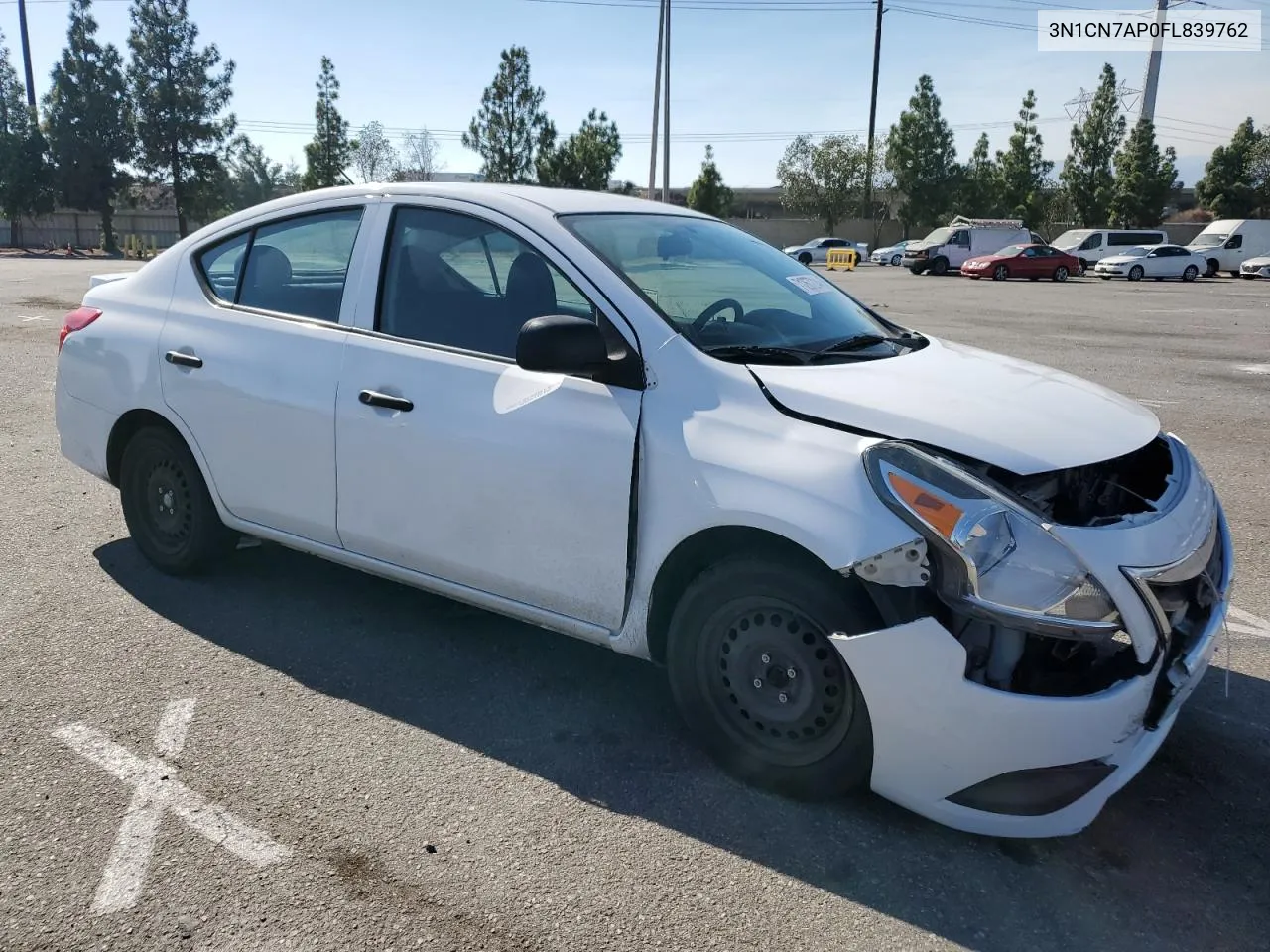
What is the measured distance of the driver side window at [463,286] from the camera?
11.5 ft

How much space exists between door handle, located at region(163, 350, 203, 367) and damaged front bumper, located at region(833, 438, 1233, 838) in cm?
292

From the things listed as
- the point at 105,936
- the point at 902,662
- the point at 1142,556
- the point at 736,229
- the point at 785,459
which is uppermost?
the point at 736,229

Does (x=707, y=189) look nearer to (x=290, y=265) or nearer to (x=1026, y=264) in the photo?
(x=1026, y=264)

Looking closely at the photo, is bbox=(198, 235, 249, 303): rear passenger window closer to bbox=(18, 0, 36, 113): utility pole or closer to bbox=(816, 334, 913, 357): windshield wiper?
bbox=(816, 334, 913, 357): windshield wiper

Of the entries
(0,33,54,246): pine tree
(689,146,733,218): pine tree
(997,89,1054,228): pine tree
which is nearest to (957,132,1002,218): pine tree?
(997,89,1054,228): pine tree

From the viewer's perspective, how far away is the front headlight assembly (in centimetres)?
250

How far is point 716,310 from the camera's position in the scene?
139 inches

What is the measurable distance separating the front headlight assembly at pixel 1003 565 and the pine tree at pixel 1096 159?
224 feet

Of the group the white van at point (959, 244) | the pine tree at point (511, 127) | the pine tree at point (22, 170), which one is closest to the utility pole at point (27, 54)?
the pine tree at point (22, 170)

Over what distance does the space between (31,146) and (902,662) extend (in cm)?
6217

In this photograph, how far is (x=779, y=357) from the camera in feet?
10.7

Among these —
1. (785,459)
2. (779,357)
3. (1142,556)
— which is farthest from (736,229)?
(1142,556)

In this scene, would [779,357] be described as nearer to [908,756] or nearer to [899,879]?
[908,756]

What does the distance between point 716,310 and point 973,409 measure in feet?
3.24
